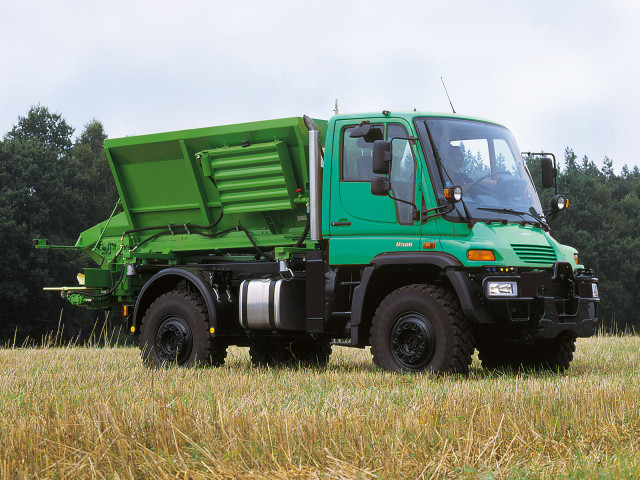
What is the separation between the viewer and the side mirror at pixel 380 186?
916 cm

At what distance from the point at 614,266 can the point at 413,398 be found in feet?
175

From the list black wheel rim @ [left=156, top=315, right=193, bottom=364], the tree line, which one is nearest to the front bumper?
black wheel rim @ [left=156, top=315, right=193, bottom=364]

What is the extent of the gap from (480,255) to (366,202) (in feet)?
4.67

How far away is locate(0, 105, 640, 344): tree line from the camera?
127 feet

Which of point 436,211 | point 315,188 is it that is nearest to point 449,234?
point 436,211

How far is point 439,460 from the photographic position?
14.9 ft

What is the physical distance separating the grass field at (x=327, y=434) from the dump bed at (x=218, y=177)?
4.12 metres

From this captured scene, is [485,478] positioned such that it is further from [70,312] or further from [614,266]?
→ [614,266]

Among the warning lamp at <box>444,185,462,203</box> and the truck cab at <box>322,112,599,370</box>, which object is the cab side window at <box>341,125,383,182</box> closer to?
the truck cab at <box>322,112,599,370</box>

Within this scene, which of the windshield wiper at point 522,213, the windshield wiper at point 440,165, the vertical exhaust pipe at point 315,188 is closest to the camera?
the windshield wiper at point 440,165

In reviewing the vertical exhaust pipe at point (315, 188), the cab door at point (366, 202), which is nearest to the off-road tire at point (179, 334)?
the vertical exhaust pipe at point (315, 188)

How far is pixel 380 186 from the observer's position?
9164 millimetres

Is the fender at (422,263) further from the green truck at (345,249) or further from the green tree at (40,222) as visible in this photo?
the green tree at (40,222)

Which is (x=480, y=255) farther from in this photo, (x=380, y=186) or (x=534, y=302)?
(x=380, y=186)
